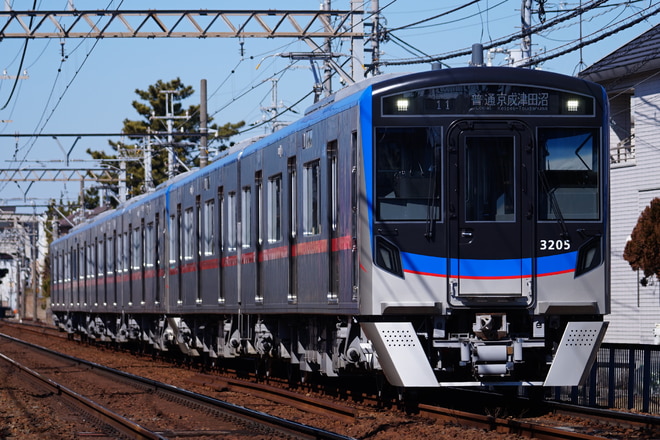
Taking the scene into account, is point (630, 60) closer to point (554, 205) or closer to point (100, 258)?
point (554, 205)

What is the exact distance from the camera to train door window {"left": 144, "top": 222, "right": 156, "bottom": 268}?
81.8 ft

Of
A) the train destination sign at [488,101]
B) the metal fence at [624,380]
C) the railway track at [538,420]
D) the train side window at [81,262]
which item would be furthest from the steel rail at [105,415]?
the train side window at [81,262]

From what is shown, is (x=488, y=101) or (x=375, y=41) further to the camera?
(x=375, y=41)

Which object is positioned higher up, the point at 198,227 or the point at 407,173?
the point at 407,173

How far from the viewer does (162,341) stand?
2405 cm

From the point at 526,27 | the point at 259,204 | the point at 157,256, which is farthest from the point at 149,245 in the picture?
the point at 259,204

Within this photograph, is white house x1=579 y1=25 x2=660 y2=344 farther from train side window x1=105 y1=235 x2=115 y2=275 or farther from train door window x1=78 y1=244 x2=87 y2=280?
train door window x1=78 y1=244 x2=87 y2=280

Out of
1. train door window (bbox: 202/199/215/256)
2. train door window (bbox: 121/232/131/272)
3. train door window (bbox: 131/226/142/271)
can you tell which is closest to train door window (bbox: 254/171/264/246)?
train door window (bbox: 202/199/215/256)

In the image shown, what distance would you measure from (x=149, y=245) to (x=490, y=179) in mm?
14609

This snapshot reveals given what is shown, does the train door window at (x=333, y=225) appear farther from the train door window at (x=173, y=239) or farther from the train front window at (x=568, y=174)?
the train door window at (x=173, y=239)

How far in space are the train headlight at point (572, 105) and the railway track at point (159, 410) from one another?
13.3 feet

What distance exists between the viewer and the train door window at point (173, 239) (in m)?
22.5

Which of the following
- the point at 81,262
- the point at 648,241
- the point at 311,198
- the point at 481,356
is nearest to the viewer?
the point at 481,356

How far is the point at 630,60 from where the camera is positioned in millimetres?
25297
